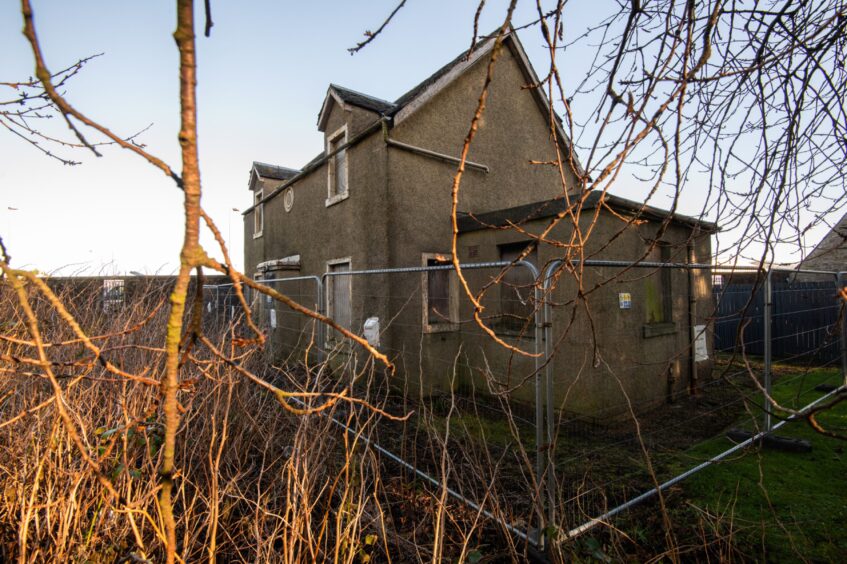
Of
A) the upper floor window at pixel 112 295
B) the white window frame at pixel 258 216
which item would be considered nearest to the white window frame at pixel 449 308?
the upper floor window at pixel 112 295

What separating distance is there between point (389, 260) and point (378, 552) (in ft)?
19.9

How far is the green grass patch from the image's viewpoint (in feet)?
9.63

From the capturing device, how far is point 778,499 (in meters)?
3.68

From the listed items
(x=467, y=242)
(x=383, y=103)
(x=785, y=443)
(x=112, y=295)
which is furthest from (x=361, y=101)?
(x=785, y=443)

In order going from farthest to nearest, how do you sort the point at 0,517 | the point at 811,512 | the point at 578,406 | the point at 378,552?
the point at 578,406 → the point at 811,512 → the point at 378,552 → the point at 0,517

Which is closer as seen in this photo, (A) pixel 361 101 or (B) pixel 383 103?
(A) pixel 361 101

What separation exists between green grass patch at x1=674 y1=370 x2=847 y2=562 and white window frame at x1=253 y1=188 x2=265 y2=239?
14287mm

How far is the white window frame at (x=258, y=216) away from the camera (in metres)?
15.1

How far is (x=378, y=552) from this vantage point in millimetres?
2773

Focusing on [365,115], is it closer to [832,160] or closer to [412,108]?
[412,108]

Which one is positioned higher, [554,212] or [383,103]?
[383,103]

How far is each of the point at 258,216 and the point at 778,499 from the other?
15845mm

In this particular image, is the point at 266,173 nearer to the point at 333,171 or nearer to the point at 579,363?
the point at 333,171

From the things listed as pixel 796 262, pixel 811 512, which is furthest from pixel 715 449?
pixel 796 262
